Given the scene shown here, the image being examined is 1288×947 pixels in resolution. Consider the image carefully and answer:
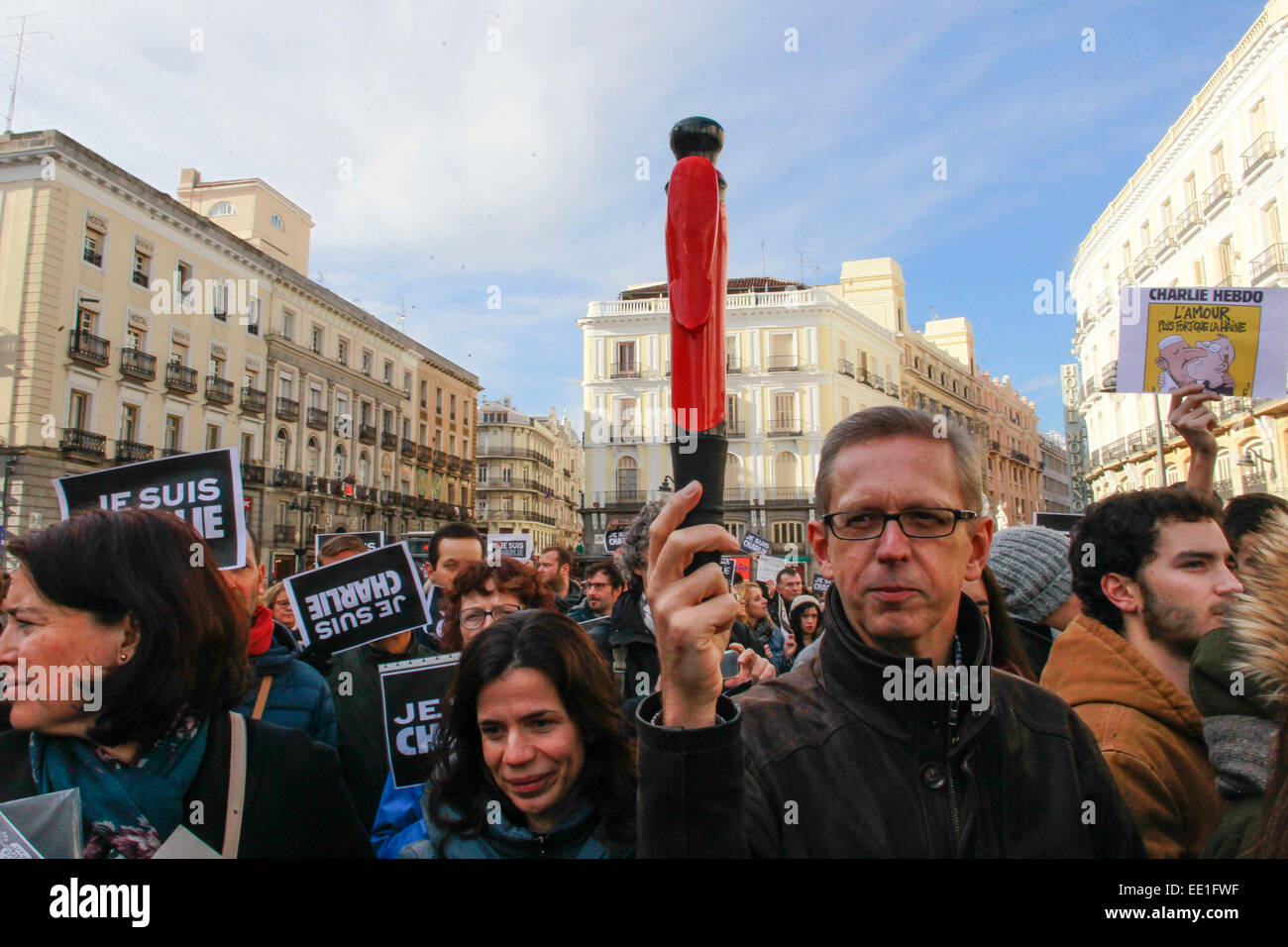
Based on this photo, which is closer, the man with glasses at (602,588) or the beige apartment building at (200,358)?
the man with glasses at (602,588)

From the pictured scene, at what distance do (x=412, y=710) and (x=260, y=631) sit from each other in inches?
27.5

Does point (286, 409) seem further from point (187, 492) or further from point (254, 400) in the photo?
point (187, 492)

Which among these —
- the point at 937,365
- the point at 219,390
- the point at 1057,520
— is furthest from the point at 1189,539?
the point at 937,365

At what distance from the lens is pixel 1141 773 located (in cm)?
200

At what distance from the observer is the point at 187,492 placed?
11.4ft

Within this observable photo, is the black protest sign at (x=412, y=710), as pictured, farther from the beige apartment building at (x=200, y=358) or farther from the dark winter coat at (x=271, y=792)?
the beige apartment building at (x=200, y=358)

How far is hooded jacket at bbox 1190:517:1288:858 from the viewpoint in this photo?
1557 millimetres

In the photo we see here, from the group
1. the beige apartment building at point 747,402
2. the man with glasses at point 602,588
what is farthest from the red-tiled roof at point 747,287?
the man with glasses at point 602,588

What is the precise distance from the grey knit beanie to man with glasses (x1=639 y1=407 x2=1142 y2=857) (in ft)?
4.91

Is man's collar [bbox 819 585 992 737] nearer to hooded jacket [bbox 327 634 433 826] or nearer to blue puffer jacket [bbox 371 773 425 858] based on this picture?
blue puffer jacket [bbox 371 773 425 858]

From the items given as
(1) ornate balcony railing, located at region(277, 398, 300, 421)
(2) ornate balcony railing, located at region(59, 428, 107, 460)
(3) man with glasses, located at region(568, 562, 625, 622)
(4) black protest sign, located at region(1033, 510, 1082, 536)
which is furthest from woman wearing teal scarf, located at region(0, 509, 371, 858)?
(1) ornate balcony railing, located at region(277, 398, 300, 421)

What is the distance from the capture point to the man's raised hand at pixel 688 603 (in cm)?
120

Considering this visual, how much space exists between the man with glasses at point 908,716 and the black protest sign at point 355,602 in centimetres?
297
